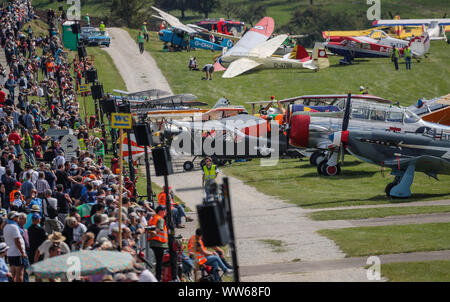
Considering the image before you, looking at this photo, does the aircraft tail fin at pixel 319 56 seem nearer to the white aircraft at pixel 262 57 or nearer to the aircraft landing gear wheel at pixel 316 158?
the white aircraft at pixel 262 57

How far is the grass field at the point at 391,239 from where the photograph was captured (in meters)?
18.5

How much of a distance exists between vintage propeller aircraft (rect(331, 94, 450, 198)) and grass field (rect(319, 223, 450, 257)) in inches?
187

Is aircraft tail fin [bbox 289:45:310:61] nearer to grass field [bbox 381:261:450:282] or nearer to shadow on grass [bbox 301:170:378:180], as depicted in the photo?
shadow on grass [bbox 301:170:378:180]

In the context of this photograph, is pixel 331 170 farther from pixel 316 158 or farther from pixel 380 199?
pixel 380 199

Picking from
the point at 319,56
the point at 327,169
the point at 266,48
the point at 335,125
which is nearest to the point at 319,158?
the point at 327,169

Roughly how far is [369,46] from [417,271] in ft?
147

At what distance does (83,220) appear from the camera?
17891 millimetres

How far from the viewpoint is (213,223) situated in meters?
11.0

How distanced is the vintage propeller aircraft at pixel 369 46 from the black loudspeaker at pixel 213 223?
162 feet

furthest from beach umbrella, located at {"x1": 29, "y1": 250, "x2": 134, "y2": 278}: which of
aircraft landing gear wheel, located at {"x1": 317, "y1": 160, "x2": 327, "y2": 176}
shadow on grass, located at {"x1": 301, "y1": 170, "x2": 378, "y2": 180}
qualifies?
aircraft landing gear wheel, located at {"x1": 317, "y1": 160, "x2": 327, "y2": 176}

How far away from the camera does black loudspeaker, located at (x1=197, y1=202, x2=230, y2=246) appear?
1097 cm

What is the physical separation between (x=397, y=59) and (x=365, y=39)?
4.18 m

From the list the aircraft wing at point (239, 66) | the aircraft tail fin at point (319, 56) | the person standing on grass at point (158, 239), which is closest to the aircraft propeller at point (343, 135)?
the person standing on grass at point (158, 239)
